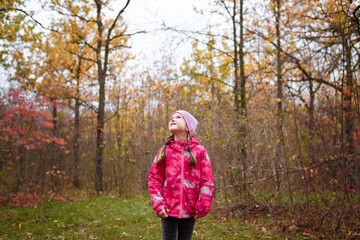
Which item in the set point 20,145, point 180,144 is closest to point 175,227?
point 180,144

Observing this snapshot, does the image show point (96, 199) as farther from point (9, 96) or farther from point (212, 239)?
point (212, 239)

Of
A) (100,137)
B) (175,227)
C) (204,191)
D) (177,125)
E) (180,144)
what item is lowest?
(175,227)

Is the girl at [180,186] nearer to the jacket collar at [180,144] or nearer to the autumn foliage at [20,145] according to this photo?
the jacket collar at [180,144]

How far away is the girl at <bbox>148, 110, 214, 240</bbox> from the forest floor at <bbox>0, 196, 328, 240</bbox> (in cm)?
250

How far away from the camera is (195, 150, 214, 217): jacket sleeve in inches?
89.5

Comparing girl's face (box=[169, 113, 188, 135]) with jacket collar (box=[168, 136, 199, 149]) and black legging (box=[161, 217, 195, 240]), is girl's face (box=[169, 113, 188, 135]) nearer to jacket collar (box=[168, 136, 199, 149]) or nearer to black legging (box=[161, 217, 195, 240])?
jacket collar (box=[168, 136, 199, 149])

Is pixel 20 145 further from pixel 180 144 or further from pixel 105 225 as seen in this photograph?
pixel 180 144

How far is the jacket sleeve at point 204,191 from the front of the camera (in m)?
2.27

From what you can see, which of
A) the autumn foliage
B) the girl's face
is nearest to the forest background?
the autumn foliage

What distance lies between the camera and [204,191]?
2.32 metres

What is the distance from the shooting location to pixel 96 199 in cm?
830

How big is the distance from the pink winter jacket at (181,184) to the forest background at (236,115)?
7.24ft

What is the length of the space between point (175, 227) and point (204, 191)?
1.37ft

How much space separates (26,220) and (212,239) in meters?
4.06
